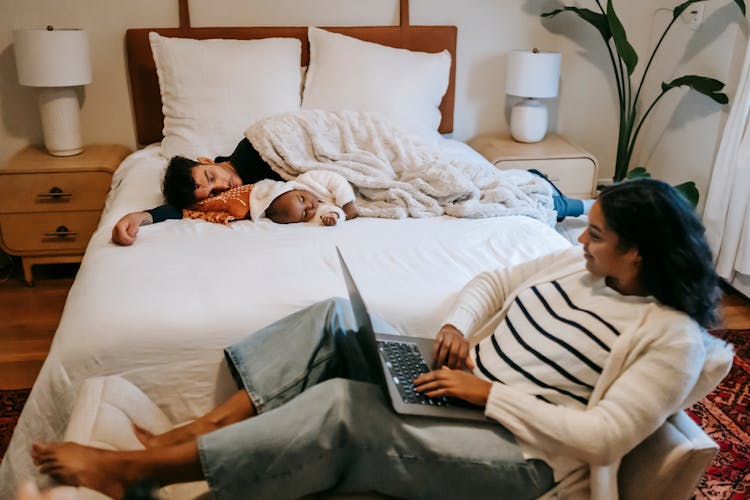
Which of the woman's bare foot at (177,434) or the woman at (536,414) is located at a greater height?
the woman at (536,414)

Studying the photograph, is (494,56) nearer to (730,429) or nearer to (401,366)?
(730,429)

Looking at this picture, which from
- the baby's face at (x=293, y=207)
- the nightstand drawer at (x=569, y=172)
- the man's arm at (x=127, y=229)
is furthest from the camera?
the nightstand drawer at (x=569, y=172)

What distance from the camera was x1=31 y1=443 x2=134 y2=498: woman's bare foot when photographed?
1.24 m

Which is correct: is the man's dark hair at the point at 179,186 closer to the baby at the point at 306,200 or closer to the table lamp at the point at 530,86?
the baby at the point at 306,200

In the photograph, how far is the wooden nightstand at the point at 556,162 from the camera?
314 cm

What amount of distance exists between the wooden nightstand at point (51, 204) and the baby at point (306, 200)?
922 mm

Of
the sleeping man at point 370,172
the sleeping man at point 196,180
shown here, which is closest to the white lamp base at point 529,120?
the sleeping man at point 370,172

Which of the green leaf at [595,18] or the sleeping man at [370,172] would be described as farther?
the green leaf at [595,18]

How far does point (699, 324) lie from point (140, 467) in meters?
1.02

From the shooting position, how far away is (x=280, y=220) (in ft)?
7.36

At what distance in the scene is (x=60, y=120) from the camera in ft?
9.52

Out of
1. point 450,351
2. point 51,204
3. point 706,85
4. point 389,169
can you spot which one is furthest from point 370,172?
point 706,85

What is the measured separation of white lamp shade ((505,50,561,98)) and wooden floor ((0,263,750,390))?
1.16m

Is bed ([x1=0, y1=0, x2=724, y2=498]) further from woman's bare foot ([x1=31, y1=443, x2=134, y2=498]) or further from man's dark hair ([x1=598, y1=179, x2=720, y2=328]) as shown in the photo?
man's dark hair ([x1=598, y1=179, x2=720, y2=328])
